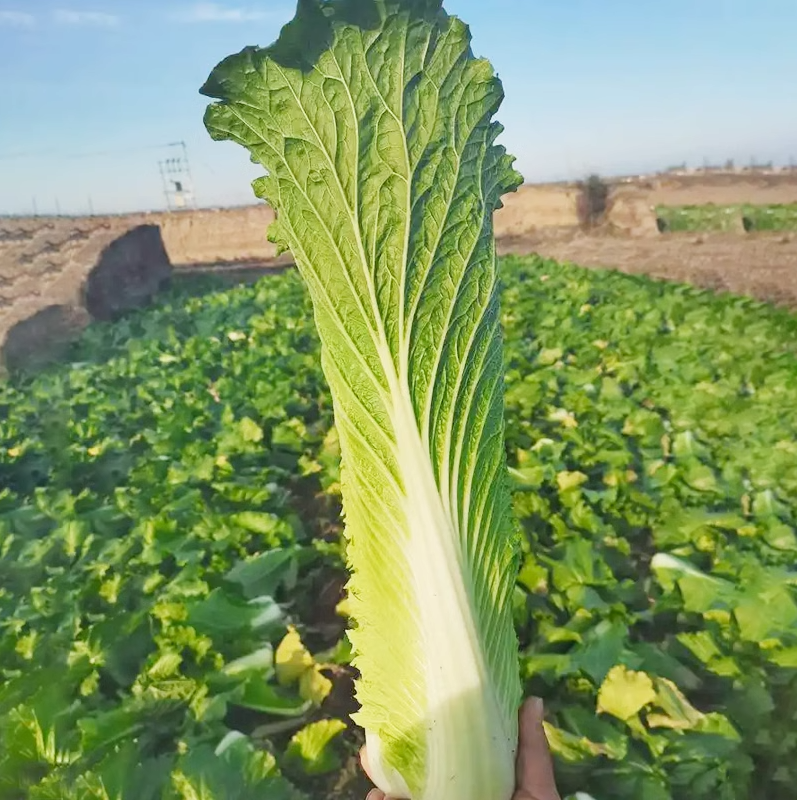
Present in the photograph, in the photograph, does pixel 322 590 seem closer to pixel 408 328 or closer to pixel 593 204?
pixel 408 328

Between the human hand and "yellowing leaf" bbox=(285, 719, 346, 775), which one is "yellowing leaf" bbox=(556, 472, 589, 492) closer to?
"yellowing leaf" bbox=(285, 719, 346, 775)

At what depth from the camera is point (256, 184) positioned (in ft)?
6.11

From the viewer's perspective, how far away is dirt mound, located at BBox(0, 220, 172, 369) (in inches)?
503

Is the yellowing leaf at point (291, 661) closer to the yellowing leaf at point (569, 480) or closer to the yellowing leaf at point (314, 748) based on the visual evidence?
the yellowing leaf at point (314, 748)

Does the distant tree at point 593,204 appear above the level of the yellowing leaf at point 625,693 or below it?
above

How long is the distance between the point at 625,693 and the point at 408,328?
166 cm

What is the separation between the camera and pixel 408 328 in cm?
189

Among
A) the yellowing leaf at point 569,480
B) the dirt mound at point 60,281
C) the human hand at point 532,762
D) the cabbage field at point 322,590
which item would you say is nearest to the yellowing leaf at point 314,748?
the cabbage field at point 322,590

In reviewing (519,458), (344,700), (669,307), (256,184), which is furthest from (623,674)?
(669,307)

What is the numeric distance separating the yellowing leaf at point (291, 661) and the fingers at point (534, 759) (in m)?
1.38

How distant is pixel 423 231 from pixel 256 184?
410 millimetres

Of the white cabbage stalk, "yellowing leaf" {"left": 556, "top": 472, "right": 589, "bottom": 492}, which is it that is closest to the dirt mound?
"yellowing leaf" {"left": 556, "top": 472, "right": 589, "bottom": 492}

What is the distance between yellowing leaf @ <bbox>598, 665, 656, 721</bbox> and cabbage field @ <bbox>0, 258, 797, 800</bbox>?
10 millimetres

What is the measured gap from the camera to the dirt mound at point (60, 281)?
12.8 meters
